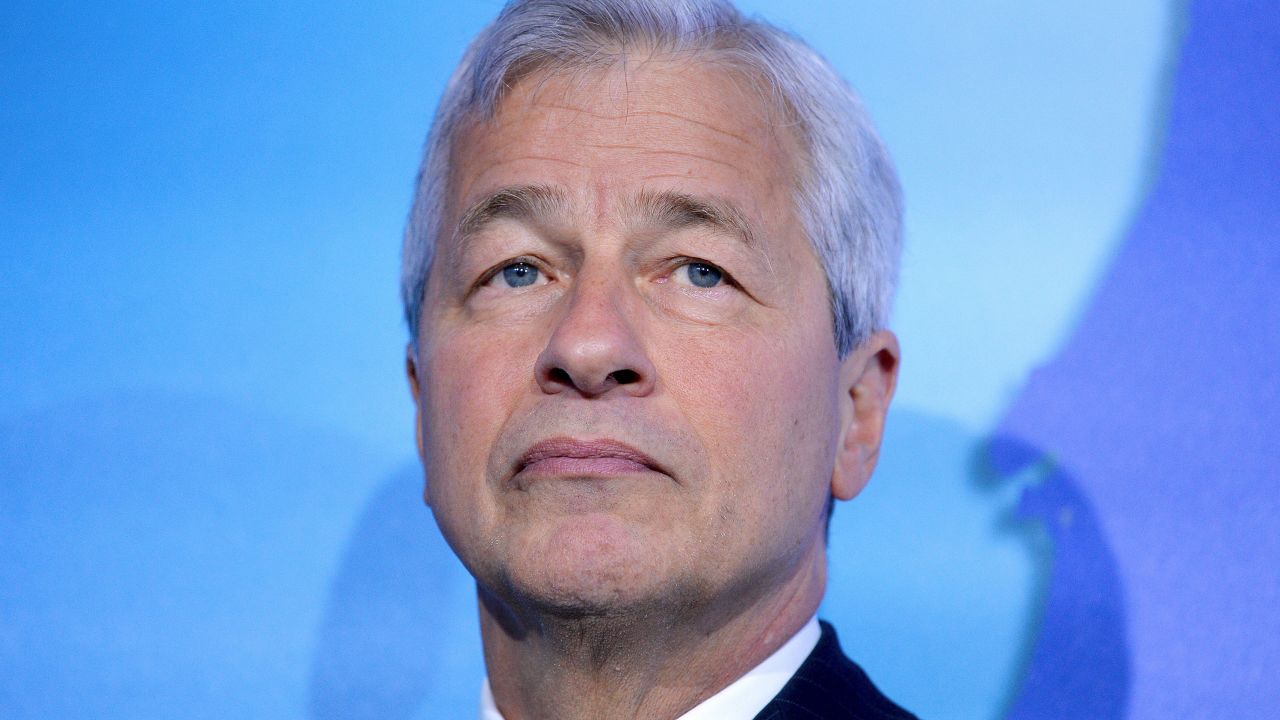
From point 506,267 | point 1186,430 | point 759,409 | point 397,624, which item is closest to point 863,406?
point 759,409

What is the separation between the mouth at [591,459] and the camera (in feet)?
4.58

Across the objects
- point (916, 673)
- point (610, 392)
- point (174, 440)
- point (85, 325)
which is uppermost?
point (85, 325)

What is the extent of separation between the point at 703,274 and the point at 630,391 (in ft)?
0.70

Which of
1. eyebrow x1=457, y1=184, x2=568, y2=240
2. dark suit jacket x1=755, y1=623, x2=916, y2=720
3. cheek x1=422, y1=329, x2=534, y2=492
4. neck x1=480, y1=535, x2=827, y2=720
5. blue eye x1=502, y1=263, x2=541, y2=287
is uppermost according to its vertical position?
eyebrow x1=457, y1=184, x2=568, y2=240

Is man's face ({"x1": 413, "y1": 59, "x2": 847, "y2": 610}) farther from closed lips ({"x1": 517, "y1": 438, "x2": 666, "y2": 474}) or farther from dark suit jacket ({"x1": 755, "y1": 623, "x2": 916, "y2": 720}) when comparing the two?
dark suit jacket ({"x1": 755, "y1": 623, "x2": 916, "y2": 720})

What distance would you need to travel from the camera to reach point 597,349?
4.58 feet

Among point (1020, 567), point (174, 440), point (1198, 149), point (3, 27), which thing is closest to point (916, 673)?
point (1020, 567)

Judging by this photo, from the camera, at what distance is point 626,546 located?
139 cm

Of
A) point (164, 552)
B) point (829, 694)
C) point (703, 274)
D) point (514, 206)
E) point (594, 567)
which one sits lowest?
point (829, 694)

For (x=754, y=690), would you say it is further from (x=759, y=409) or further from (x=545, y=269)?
(x=545, y=269)

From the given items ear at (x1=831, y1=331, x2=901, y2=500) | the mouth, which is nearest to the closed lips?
the mouth

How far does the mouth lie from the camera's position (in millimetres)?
1395

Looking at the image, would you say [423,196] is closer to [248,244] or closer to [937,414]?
[248,244]

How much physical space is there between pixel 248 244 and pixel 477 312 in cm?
100
